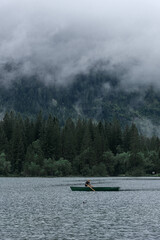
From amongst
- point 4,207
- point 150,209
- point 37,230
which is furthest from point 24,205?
point 37,230

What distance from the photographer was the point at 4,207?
2645 inches

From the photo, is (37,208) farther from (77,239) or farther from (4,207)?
(77,239)

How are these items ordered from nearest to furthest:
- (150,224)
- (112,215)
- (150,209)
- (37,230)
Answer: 1. (37,230)
2. (150,224)
3. (112,215)
4. (150,209)

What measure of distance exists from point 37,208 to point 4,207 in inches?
248

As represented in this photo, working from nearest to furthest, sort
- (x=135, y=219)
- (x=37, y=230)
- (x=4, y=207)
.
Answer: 1. (x=37, y=230)
2. (x=135, y=219)
3. (x=4, y=207)

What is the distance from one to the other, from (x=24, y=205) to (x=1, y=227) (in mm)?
24284

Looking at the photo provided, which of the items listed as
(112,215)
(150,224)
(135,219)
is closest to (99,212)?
(112,215)

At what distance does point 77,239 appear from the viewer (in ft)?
128

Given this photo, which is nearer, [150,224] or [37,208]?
[150,224]

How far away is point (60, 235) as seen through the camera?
41031 mm

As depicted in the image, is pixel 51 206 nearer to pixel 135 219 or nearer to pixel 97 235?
pixel 135 219

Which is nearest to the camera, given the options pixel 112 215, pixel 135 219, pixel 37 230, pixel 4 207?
pixel 37 230

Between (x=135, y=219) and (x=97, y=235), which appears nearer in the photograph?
(x=97, y=235)

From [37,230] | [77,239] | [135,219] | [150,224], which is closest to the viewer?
[77,239]
